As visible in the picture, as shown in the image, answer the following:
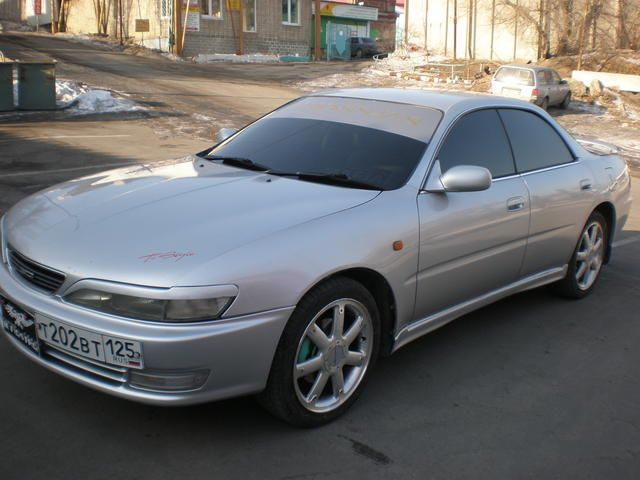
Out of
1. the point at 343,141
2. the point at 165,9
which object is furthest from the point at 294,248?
the point at 165,9

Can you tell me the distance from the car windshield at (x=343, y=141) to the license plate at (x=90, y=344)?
149cm

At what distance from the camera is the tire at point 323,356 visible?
3184 millimetres

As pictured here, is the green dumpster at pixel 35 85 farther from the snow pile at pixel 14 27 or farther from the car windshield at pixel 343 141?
the snow pile at pixel 14 27

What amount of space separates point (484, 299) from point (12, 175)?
685 cm

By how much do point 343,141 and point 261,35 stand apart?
123 feet

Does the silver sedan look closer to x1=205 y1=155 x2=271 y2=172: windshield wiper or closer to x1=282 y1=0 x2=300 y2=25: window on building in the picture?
x1=205 y1=155 x2=271 y2=172: windshield wiper

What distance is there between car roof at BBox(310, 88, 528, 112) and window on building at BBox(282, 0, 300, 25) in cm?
3813

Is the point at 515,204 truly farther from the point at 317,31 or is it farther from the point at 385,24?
the point at 385,24

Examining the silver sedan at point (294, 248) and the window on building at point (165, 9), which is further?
the window on building at point (165, 9)

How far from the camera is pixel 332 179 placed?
12.9 feet

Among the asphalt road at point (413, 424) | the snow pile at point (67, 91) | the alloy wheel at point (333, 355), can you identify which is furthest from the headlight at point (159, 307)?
the snow pile at point (67, 91)

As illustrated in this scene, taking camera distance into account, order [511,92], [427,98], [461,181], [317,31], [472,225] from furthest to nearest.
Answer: [317,31], [511,92], [427,98], [472,225], [461,181]

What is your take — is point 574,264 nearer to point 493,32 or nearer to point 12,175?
point 12,175

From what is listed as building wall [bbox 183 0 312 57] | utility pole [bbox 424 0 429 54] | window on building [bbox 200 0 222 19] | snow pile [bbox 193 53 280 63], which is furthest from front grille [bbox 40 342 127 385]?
utility pole [bbox 424 0 429 54]
